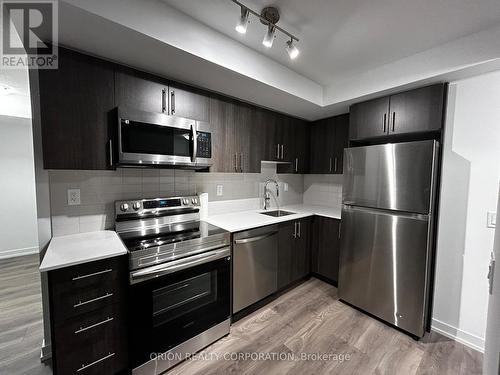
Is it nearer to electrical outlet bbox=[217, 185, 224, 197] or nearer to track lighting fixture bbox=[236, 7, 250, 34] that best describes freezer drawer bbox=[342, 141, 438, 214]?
electrical outlet bbox=[217, 185, 224, 197]

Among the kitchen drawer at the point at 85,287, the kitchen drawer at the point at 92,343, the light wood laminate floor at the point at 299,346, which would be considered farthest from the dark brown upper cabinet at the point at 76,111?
the light wood laminate floor at the point at 299,346

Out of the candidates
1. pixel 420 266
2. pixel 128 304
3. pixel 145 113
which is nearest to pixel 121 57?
pixel 145 113

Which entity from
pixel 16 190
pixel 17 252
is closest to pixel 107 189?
pixel 16 190

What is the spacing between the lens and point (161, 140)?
1692 millimetres

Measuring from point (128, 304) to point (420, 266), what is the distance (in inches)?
91.1

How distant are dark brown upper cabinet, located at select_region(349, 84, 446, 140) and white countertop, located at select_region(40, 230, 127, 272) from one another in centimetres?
249

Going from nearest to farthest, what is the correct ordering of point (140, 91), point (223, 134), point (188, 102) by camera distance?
point (140, 91)
point (188, 102)
point (223, 134)

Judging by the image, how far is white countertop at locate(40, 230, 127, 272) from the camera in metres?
1.19

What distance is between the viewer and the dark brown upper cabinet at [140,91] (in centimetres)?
158

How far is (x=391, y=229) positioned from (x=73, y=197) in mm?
2745

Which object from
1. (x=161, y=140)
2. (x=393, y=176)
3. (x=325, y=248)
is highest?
(x=161, y=140)

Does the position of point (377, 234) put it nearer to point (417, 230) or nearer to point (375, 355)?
point (417, 230)

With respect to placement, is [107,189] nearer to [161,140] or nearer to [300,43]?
[161,140]

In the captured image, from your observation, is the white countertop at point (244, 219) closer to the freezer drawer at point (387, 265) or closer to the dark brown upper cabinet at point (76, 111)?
the freezer drawer at point (387, 265)
